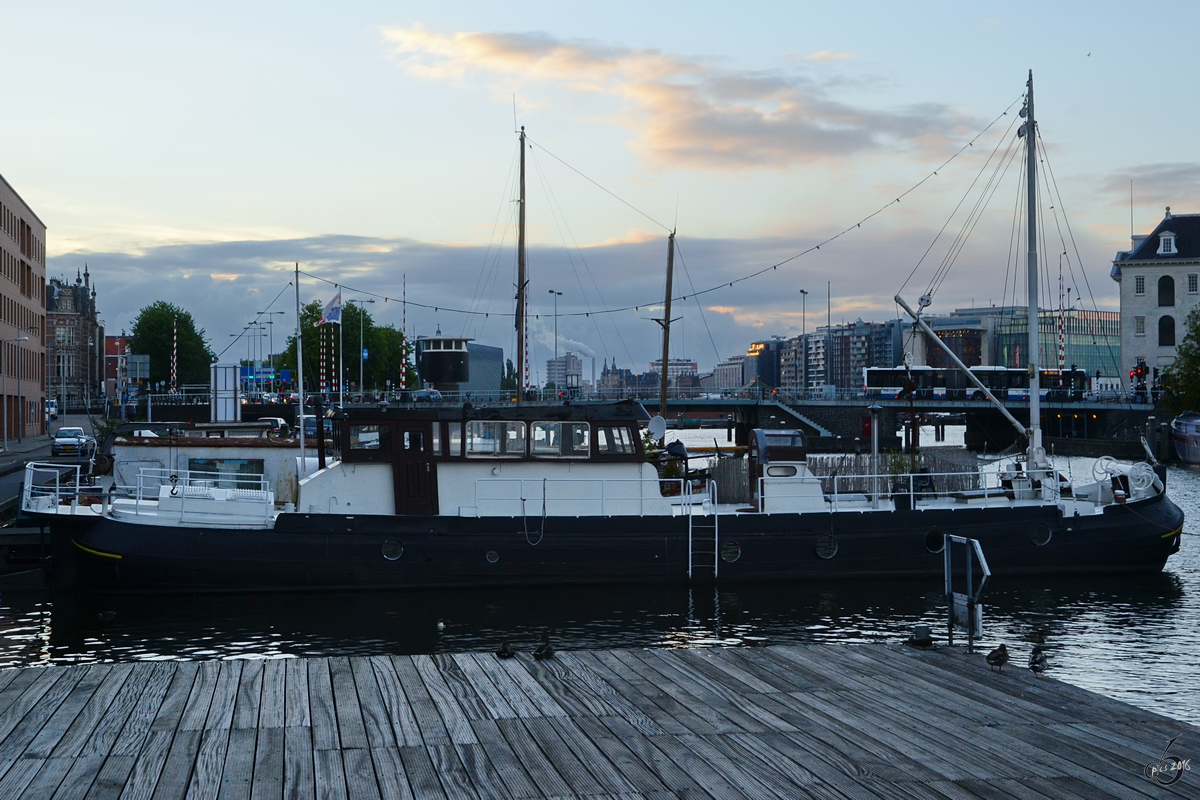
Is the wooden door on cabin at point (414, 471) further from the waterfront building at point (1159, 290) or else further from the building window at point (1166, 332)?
the building window at point (1166, 332)

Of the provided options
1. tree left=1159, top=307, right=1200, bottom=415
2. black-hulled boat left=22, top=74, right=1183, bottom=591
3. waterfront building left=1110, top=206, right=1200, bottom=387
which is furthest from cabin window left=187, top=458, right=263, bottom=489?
waterfront building left=1110, top=206, right=1200, bottom=387

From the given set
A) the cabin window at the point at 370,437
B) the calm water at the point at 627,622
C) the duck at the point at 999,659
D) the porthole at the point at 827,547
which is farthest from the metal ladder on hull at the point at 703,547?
the duck at the point at 999,659

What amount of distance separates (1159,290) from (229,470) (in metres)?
97.7

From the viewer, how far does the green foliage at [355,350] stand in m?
131

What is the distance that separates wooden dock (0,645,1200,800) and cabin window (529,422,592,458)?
14.6 meters

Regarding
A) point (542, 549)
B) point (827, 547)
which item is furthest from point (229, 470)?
point (827, 547)

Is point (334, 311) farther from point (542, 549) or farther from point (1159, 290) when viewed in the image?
point (1159, 290)

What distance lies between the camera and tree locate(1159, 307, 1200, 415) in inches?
2911

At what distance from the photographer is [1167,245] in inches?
4048

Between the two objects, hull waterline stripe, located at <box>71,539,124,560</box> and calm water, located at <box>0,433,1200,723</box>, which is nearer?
calm water, located at <box>0,433,1200,723</box>

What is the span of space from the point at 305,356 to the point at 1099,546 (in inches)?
4496

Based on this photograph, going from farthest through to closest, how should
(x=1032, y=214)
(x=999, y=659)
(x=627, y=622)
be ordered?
(x=1032, y=214) < (x=627, y=622) < (x=999, y=659)

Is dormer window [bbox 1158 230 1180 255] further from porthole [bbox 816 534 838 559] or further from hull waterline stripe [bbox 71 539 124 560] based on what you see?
hull waterline stripe [bbox 71 539 124 560]

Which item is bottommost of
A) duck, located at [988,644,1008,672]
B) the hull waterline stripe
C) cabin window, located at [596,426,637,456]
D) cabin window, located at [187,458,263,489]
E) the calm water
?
the calm water
